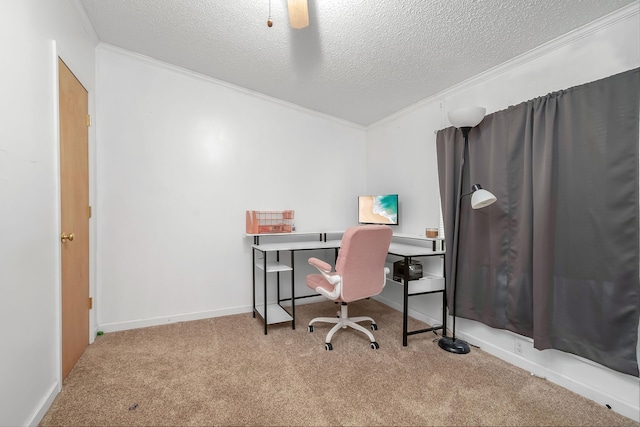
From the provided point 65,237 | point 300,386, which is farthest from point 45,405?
point 300,386

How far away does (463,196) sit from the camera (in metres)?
2.41

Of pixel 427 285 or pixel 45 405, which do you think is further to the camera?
pixel 427 285

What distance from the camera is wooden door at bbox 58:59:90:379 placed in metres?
1.95

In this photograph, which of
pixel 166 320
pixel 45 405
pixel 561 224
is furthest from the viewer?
pixel 166 320

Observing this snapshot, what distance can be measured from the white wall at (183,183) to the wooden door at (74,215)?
1.03 feet

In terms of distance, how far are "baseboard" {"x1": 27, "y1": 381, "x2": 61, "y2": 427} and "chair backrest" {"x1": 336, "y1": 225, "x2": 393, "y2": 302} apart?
6.36 ft

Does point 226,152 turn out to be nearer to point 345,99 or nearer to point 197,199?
point 197,199

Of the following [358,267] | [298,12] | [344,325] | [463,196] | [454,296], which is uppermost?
[298,12]

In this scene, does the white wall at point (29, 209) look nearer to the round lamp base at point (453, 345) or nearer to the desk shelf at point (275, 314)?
the desk shelf at point (275, 314)

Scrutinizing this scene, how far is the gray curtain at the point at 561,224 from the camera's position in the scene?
5.29 ft

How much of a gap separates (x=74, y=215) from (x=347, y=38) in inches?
98.5

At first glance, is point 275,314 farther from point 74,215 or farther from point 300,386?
point 74,215

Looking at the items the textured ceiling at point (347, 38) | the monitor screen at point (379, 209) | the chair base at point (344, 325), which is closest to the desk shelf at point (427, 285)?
the chair base at point (344, 325)

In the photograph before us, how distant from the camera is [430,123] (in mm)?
2980
